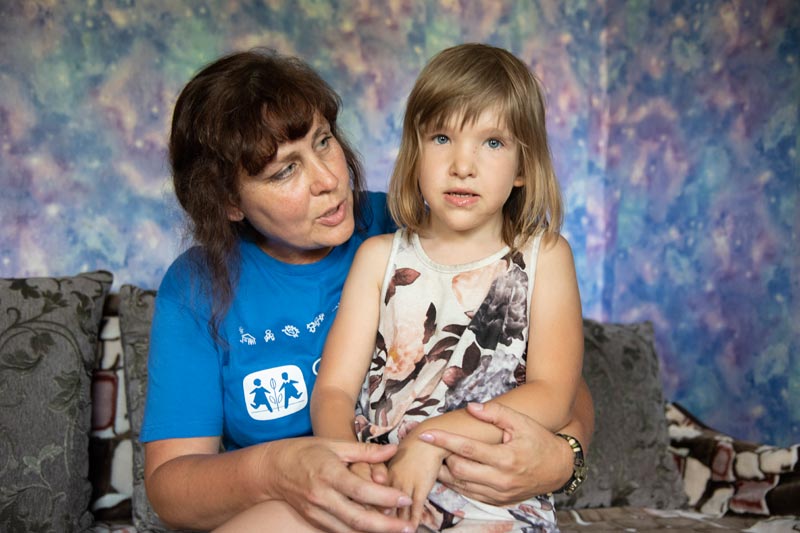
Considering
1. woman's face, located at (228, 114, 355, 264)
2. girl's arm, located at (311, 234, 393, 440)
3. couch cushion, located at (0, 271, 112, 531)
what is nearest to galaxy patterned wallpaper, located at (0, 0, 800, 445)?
couch cushion, located at (0, 271, 112, 531)

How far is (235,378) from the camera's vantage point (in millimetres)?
1646

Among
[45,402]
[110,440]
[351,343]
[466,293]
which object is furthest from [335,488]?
[110,440]

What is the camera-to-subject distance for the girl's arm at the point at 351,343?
1511 millimetres

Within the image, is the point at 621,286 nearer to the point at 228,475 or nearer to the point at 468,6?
the point at 468,6

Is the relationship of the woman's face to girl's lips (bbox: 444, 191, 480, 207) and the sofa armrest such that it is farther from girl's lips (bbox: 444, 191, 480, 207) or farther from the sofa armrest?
the sofa armrest

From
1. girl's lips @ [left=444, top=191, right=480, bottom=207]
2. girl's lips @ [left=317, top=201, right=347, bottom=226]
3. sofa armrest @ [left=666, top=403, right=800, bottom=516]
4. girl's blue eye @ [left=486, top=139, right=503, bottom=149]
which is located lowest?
sofa armrest @ [left=666, top=403, right=800, bottom=516]

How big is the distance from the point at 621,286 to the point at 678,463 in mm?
1079

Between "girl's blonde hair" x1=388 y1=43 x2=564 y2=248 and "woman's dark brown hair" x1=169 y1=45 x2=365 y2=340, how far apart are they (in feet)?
0.74

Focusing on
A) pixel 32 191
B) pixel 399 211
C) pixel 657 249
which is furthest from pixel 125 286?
pixel 657 249

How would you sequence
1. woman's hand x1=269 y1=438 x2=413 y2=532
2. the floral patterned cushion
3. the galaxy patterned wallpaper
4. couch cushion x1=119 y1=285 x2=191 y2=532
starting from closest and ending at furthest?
1. woman's hand x1=269 y1=438 x2=413 y2=532
2. couch cushion x1=119 y1=285 x2=191 y2=532
3. the floral patterned cushion
4. the galaxy patterned wallpaper

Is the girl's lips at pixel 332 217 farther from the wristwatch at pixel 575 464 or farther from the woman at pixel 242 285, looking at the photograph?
the wristwatch at pixel 575 464

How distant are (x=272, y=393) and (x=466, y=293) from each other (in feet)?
1.48

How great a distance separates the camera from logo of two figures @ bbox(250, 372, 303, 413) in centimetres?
165

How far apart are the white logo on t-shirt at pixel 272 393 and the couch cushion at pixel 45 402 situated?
86 cm
